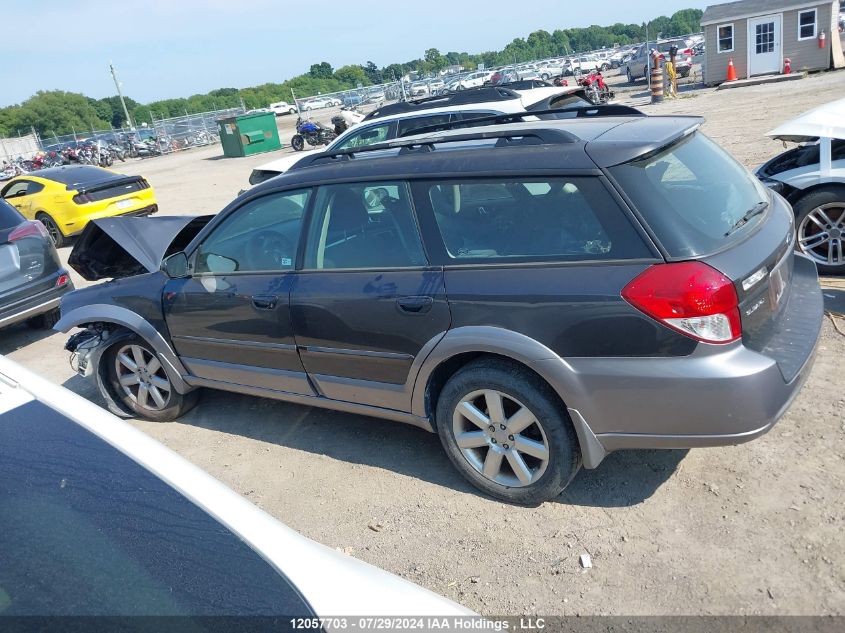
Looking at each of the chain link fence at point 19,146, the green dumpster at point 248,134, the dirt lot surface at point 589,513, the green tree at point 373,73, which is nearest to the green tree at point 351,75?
the green tree at point 373,73

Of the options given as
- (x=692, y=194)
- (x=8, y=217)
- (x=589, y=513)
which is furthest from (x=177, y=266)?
(x=8, y=217)

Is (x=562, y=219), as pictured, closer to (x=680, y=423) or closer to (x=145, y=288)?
(x=680, y=423)

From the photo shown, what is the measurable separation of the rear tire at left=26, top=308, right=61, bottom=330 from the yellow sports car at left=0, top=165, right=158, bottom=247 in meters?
4.81

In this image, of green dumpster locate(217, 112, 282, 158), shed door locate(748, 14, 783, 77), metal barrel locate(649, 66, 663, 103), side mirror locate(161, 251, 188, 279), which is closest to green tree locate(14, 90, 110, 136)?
green dumpster locate(217, 112, 282, 158)

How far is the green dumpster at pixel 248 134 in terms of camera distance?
1069 inches

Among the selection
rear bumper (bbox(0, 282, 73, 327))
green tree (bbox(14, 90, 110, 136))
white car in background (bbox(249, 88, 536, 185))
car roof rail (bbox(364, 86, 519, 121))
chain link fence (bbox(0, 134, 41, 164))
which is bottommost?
rear bumper (bbox(0, 282, 73, 327))

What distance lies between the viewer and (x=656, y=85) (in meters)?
24.6

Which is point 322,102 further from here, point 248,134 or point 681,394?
point 681,394

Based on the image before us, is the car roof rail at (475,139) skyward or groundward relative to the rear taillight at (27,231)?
skyward

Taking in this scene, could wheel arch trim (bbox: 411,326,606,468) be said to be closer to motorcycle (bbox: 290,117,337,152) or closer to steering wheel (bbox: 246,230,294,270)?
steering wheel (bbox: 246,230,294,270)

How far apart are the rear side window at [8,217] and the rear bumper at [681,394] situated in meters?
6.33

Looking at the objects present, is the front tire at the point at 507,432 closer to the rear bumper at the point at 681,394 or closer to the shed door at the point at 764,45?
the rear bumper at the point at 681,394

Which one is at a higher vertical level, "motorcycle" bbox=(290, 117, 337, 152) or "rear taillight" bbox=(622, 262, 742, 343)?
"rear taillight" bbox=(622, 262, 742, 343)

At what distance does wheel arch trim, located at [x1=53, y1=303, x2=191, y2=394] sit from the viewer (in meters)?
4.54
